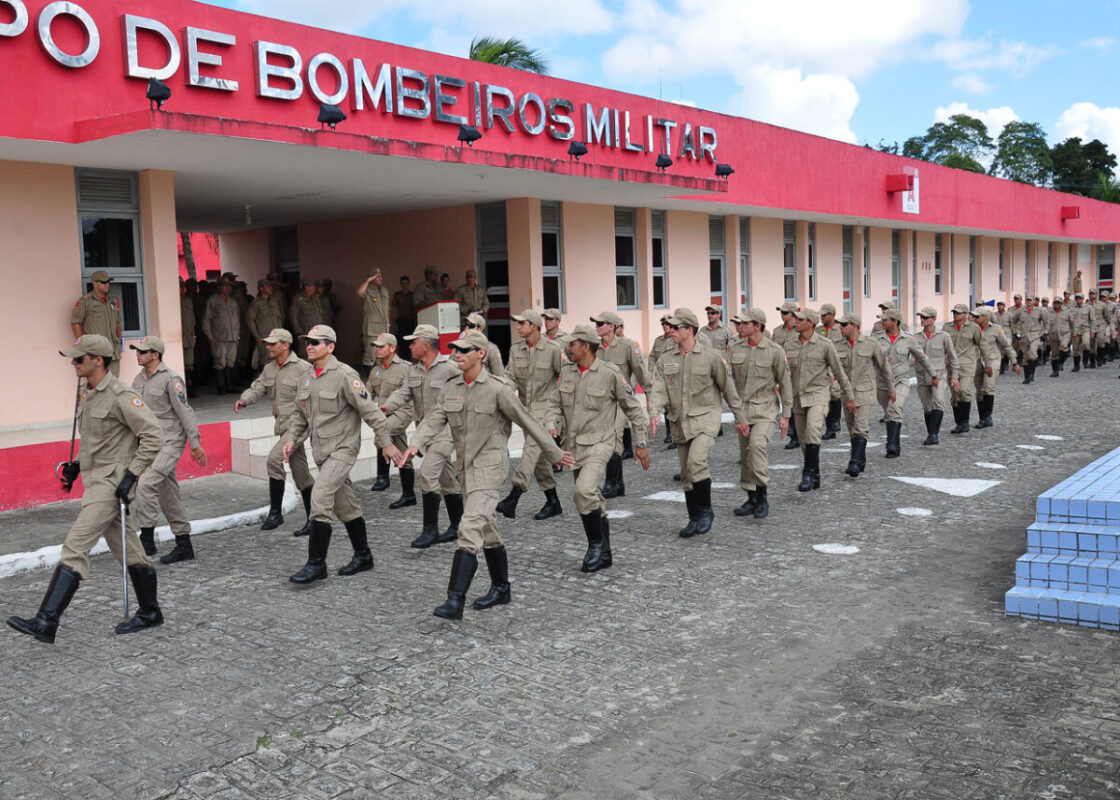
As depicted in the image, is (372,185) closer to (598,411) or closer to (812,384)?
(812,384)

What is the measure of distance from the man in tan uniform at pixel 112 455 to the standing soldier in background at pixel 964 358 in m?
11.5

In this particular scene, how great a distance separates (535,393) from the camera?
36.3 feet

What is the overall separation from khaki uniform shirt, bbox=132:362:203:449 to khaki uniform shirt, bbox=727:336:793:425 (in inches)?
201

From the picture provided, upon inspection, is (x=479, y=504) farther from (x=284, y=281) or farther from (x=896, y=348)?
(x=284, y=281)

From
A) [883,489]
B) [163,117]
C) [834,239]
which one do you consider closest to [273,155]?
[163,117]

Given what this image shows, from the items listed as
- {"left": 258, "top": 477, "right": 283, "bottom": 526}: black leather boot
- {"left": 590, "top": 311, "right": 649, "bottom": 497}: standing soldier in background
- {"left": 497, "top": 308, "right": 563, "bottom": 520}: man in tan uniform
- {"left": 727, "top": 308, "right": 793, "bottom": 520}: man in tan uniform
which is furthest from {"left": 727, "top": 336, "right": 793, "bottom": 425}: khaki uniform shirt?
{"left": 258, "top": 477, "right": 283, "bottom": 526}: black leather boot

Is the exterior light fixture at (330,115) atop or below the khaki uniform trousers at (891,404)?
atop

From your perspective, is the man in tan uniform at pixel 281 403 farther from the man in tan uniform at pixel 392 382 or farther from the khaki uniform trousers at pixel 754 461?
the khaki uniform trousers at pixel 754 461

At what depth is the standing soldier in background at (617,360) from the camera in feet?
33.9

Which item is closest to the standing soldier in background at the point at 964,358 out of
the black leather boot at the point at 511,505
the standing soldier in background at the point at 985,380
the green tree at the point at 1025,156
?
the standing soldier in background at the point at 985,380

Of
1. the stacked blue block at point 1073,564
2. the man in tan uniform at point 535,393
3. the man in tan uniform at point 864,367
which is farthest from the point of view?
the man in tan uniform at point 864,367

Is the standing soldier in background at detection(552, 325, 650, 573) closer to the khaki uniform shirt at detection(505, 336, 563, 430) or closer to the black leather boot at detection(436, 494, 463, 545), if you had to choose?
the black leather boot at detection(436, 494, 463, 545)

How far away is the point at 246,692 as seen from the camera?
17.8 ft

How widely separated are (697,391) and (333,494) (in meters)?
3.30
